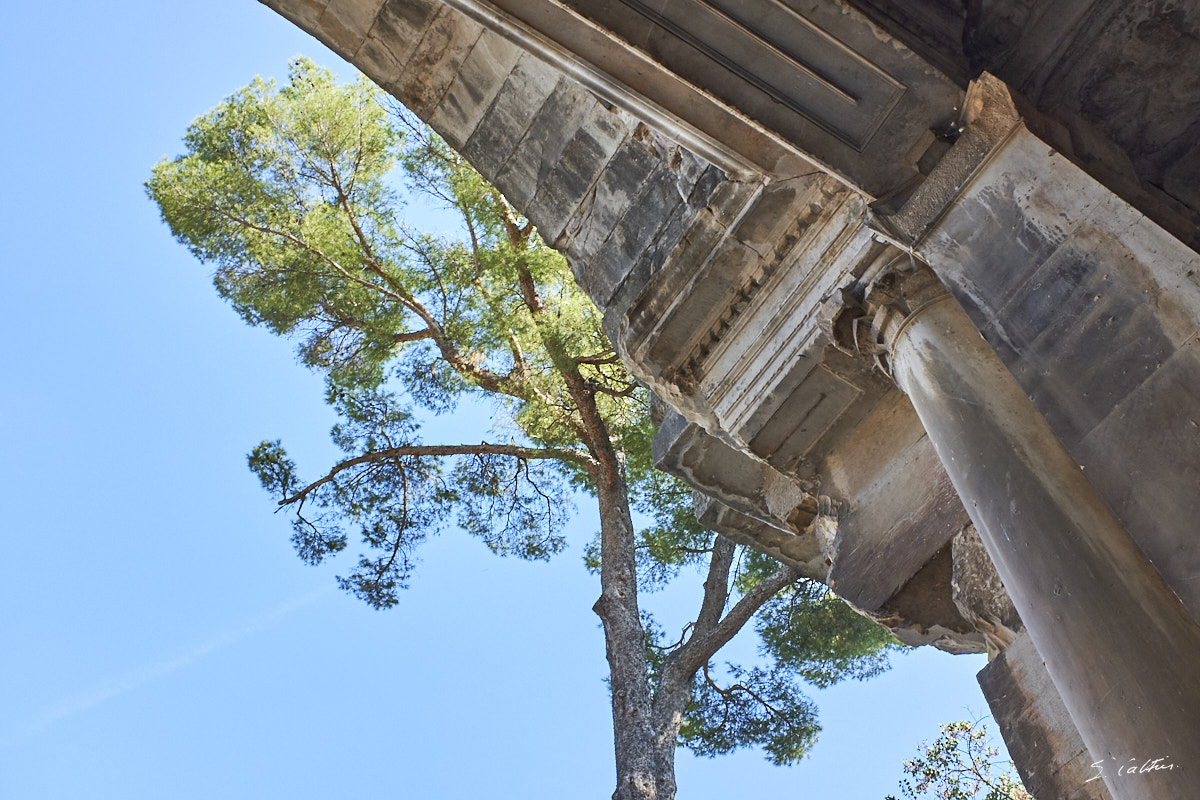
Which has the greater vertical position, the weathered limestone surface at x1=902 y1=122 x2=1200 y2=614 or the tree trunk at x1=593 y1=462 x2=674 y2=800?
the tree trunk at x1=593 y1=462 x2=674 y2=800

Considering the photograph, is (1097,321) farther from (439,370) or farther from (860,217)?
(439,370)

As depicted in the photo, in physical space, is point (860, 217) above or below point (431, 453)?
below

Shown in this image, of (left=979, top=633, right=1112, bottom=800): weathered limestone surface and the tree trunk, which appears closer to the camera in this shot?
(left=979, top=633, right=1112, bottom=800): weathered limestone surface

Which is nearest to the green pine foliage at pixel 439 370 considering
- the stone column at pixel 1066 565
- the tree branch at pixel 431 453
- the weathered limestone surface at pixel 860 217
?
the tree branch at pixel 431 453

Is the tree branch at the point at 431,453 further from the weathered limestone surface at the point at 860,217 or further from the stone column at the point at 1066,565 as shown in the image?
the stone column at the point at 1066,565

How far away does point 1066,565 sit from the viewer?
7.63 ft

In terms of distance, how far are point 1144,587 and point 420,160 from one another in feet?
34.1

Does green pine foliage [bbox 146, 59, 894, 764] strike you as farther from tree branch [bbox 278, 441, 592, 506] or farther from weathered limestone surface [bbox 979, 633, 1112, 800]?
weathered limestone surface [bbox 979, 633, 1112, 800]

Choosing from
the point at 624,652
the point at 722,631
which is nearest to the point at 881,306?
the point at 624,652

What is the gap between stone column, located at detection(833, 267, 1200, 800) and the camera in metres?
2.06

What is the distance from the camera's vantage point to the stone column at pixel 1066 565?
2.06m

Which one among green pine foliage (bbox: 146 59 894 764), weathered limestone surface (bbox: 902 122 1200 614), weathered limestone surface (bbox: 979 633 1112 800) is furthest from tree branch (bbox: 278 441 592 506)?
weathered limestone surface (bbox: 902 122 1200 614)

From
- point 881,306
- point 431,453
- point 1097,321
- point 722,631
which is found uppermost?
point 431,453

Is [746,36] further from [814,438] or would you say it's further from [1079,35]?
[814,438]
